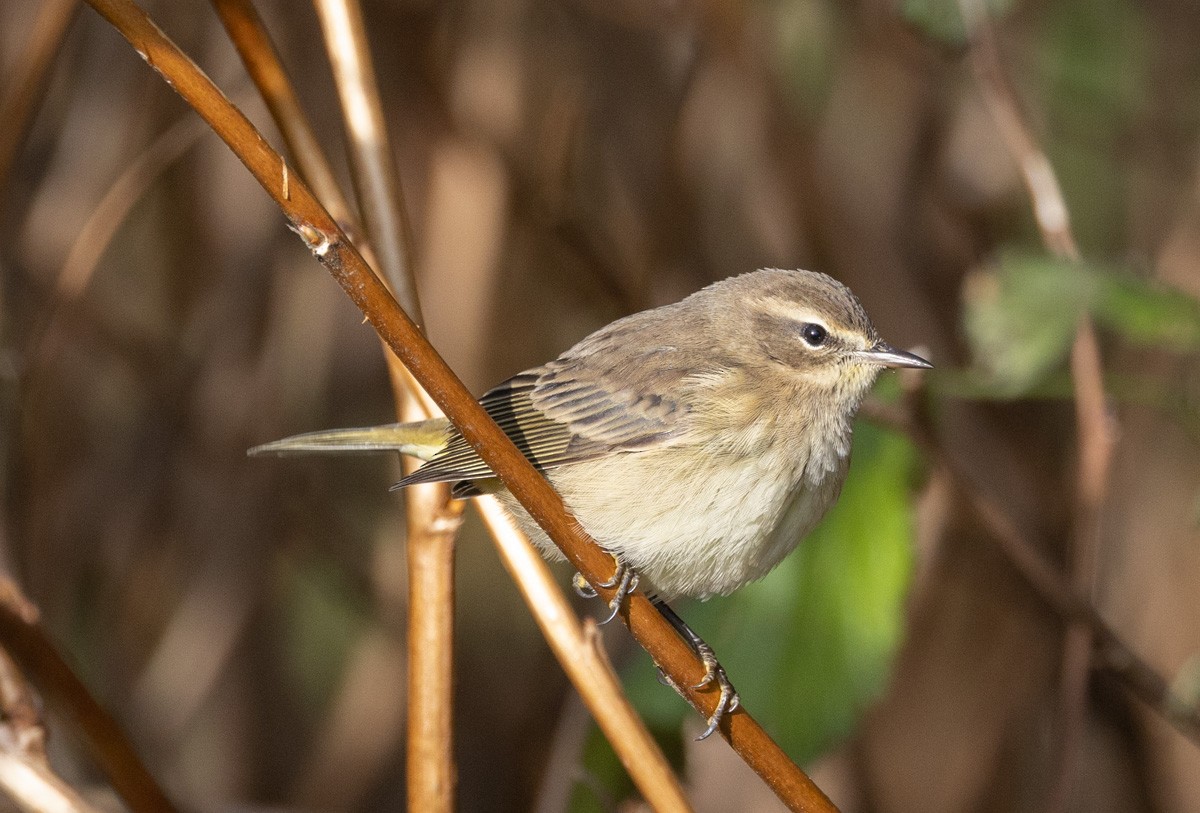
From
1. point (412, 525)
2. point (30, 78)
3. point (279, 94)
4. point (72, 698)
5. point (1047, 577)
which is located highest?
point (30, 78)

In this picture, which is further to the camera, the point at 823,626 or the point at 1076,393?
the point at 1076,393

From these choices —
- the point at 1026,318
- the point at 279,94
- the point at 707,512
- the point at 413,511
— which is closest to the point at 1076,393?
the point at 1026,318

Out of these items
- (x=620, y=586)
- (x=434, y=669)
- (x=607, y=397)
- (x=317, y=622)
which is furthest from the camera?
(x=317, y=622)

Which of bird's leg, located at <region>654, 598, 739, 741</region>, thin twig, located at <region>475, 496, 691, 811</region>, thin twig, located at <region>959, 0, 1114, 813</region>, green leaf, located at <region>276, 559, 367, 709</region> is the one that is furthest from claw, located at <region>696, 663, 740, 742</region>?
green leaf, located at <region>276, 559, 367, 709</region>

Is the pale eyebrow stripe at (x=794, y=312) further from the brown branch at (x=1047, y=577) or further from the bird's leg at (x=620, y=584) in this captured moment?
the bird's leg at (x=620, y=584)

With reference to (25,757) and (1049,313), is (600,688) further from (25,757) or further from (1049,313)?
(1049,313)

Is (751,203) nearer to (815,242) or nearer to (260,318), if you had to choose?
(815,242)

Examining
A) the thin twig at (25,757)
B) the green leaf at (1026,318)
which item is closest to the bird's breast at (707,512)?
the green leaf at (1026,318)

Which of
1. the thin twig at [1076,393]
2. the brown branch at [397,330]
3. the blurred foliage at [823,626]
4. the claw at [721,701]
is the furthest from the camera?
the thin twig at [1076,393]
